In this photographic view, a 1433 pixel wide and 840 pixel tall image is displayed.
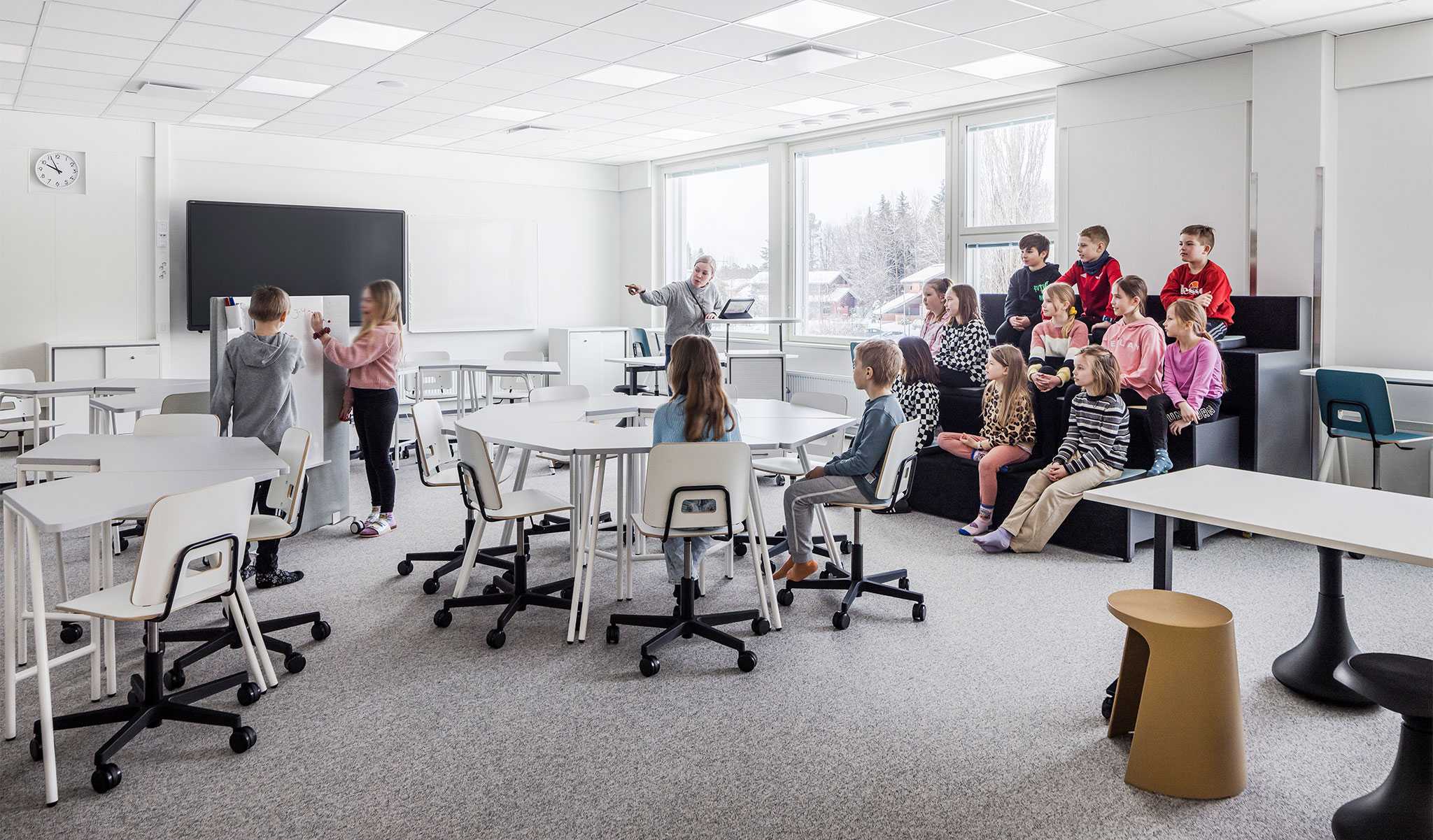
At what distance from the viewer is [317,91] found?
7309 mm

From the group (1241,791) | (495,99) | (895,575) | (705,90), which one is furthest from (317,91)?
(1241,791)

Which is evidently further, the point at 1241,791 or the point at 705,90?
the point at 705,90

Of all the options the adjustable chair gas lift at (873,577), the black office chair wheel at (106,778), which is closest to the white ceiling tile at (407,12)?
the adjustable chair gas lift at (873,577)

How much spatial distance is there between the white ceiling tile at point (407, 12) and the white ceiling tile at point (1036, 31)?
118 inches

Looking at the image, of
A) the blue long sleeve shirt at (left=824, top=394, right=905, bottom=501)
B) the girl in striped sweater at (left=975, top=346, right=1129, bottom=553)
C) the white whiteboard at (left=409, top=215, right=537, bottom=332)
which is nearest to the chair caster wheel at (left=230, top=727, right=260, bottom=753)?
the blue long sleeve shirt at (left=824, top=394, right=905, bottom=501)

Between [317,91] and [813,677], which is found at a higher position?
[317,91]

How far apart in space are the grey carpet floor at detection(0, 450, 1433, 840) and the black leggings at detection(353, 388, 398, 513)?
1076 millimetres

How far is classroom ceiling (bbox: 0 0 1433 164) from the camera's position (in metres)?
5.25

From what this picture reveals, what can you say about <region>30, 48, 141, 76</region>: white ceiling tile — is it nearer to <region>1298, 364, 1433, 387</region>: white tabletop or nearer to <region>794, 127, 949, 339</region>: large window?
<region>794, 127, 949, 339</region>: large window

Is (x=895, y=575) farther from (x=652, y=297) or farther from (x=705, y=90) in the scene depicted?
(x=705, y=90)

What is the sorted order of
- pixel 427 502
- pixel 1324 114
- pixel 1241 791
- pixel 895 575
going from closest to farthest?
pixel 1241 791 < pixel 895 575 < pixel 1324 114 < pixel 427 502

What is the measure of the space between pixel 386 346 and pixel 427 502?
148 cm

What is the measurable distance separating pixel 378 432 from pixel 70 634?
1.89 meters

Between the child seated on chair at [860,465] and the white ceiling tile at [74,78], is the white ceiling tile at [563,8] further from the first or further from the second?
the white ceiling tile at [74,78]
